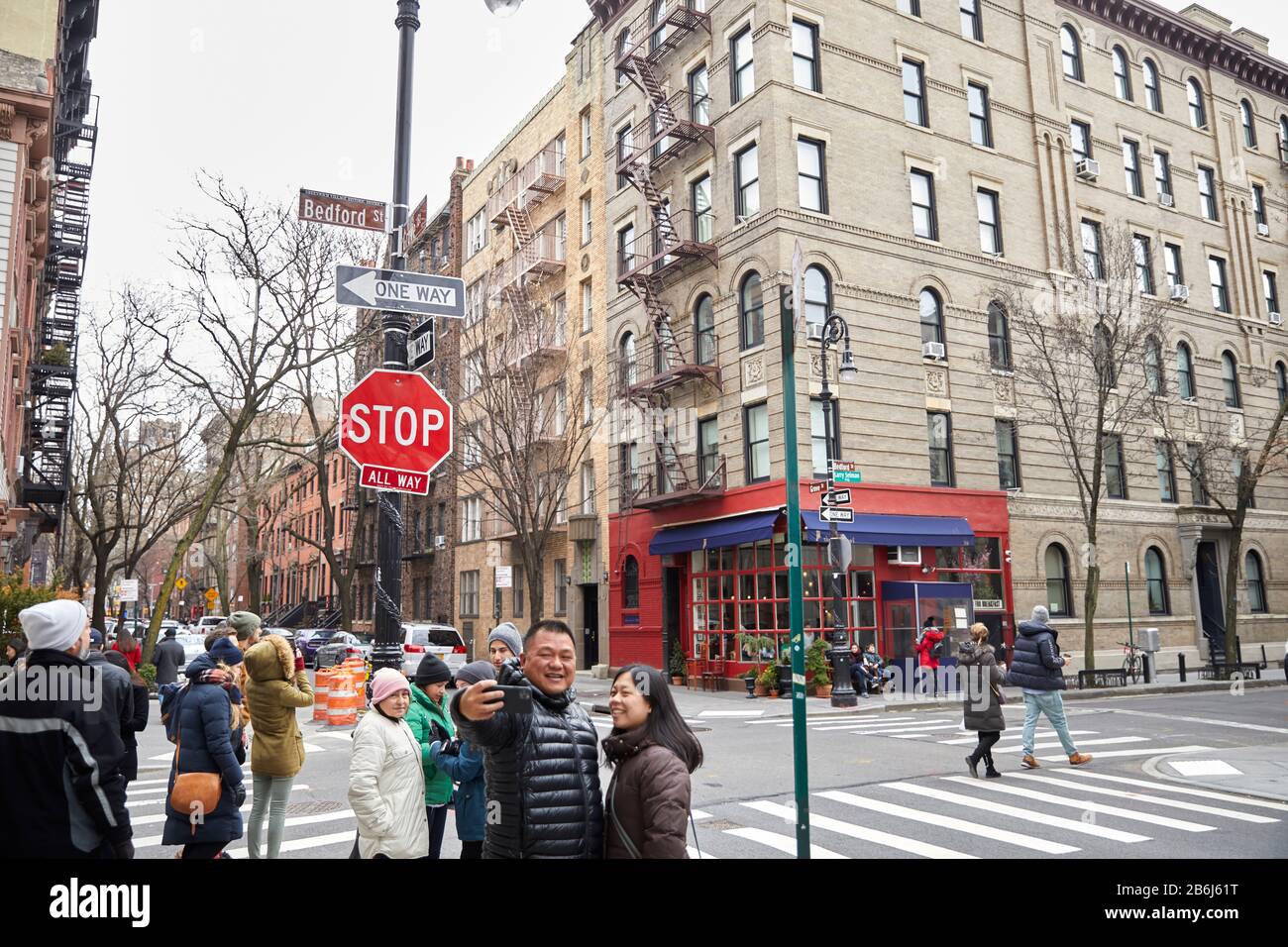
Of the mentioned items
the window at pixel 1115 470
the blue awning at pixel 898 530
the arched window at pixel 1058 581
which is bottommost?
the arched window at pixel 1058 581

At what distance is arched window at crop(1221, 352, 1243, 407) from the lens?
111 ft

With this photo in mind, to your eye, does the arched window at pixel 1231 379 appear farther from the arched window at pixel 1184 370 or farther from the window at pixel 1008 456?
the window at pixel 1008 456

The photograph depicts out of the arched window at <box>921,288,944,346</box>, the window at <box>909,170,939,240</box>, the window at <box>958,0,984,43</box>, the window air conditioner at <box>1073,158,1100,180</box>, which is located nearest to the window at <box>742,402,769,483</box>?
the arched window at <box>921,288,944,346</box>

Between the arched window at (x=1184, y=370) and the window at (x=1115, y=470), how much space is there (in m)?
4.32

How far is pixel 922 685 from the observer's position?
23688 mm

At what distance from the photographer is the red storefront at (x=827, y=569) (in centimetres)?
2503

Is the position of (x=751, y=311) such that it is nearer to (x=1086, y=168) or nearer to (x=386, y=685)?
(x=1086, y=168)

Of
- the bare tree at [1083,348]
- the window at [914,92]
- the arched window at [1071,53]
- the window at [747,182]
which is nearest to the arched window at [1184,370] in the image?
the bare tree at [1083,348]

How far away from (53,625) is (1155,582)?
32973 millimetres

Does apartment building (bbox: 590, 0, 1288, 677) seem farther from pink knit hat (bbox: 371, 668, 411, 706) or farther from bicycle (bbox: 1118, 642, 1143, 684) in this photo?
pink knit hat (bbox: 371, 668, 411, 706)

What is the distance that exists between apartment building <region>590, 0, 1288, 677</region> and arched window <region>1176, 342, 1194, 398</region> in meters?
0.15

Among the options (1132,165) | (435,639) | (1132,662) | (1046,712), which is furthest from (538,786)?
(1132,165)
